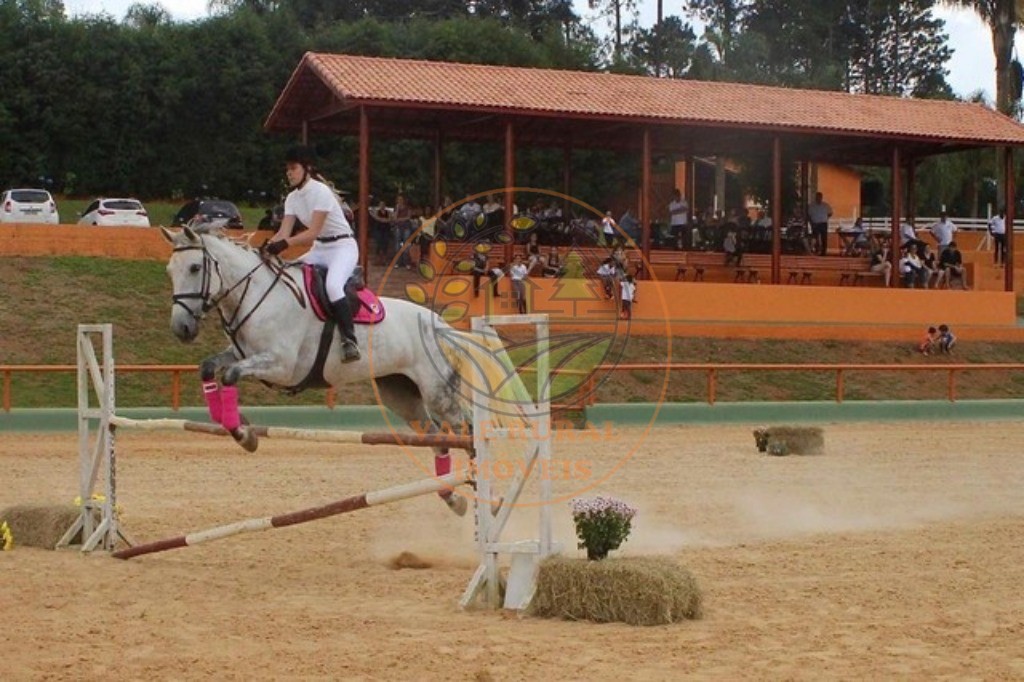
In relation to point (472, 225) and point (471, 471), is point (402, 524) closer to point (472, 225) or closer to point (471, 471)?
→ point (471, 471)

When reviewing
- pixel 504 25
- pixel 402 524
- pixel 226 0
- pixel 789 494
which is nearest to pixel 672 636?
pixel 402 524

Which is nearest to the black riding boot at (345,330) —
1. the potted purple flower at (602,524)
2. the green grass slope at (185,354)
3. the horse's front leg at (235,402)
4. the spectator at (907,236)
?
the horse's front leg at (235,402)

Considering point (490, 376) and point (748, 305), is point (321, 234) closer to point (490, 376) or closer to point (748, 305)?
point (490, 376)

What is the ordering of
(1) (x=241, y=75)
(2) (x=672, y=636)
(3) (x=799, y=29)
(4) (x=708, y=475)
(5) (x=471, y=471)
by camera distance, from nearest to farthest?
(2) (x=672, y=636)
(5) (x=471, y=471)
(4) (x=708, y=475)
(1) (x=241, y=75)
(3) (x=799, y=29)

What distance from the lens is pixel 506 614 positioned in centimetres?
759

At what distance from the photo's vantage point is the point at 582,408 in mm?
19031

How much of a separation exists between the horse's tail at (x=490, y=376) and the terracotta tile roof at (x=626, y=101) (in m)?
17.0

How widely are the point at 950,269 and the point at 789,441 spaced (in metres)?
17.1

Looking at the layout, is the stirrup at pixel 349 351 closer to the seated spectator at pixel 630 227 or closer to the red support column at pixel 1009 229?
the seated spectator at pixel 630 227

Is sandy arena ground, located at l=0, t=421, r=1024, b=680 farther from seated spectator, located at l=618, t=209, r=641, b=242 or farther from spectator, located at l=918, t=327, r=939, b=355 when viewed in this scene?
seated spectator, located at l=618, t=209, r=641, b=242

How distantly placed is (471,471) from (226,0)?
64251 millimetres

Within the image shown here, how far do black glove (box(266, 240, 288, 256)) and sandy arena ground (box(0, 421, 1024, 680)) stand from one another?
2.08 meters

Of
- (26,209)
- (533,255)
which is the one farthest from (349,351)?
(26,209)

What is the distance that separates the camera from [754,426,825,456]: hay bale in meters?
17.0
